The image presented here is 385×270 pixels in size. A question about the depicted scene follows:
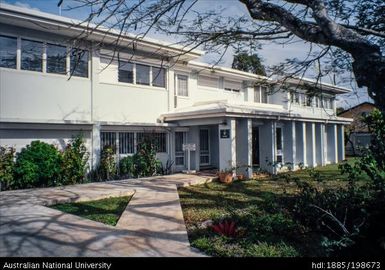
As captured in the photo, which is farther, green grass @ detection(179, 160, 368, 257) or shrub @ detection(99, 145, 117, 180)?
shrub @ detection(99, 145, 117, 180)

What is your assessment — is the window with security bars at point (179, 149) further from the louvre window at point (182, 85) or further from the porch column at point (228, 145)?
the porch column at point (228, 145)

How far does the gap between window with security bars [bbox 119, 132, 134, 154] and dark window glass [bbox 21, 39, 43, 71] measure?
192 inches

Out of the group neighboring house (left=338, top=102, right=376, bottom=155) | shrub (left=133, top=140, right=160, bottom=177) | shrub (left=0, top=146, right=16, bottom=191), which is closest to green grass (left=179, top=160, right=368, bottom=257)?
neighboring house (left=338, top=102, right=376, bottom=155)

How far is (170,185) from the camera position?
1343 centimetres

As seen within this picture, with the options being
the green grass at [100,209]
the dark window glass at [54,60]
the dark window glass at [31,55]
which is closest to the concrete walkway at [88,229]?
the green grass at [100,209]

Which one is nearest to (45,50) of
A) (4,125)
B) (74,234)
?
(4,125)

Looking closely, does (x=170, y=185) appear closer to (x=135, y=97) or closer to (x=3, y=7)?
(x=135, y=97)

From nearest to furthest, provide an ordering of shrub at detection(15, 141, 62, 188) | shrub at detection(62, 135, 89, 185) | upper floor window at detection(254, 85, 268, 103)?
shrub at detection(15, 141, 62, 188), shrub at detection(62, 135, 89, 185), upper floor window at detection(254, 85, 268, 103)

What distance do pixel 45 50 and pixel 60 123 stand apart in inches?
118

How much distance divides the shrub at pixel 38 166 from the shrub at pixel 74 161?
0.89 ft

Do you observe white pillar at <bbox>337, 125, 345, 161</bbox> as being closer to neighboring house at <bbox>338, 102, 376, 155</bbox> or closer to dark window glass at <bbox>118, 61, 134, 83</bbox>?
neighboring house at <bbox>338, 102, 376, 155</bbox>

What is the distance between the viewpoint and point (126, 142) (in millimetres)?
16734

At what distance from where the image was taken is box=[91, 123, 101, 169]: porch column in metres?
15.2

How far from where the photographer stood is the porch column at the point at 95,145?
49.8 ft
